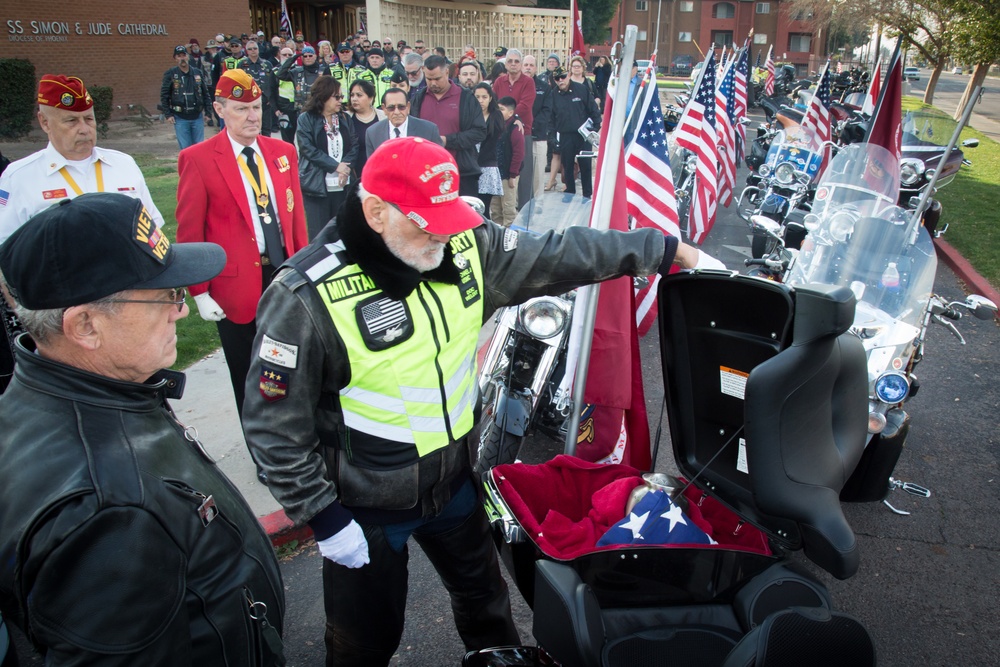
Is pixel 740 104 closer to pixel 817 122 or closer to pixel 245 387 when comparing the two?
pixel 817 122

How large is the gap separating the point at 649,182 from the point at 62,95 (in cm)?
Answer: 299

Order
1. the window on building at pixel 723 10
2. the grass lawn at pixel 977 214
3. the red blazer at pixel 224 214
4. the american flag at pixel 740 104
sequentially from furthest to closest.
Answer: the window on building at pixel 723 10
the american flag at pixel 740 104
the grass lawn at pixel 977 214
the red blazer at pixel 224 214

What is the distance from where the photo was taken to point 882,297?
3.77 meters

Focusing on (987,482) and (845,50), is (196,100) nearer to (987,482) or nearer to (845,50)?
(987,482)

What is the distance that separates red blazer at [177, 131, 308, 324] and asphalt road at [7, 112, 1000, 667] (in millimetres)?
1366

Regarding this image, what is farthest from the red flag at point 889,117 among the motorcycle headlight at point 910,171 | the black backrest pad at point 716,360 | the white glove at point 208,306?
the white glove at point 208,306

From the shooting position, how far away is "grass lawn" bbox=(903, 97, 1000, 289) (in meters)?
8.59

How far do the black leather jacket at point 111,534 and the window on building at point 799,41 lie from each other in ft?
241

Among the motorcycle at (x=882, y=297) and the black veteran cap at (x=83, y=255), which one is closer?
the black veteran cap at (x=83, y=255)

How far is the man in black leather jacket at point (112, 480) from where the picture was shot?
46.5 inches

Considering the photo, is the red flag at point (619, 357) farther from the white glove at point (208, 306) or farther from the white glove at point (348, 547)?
the white glove at point (208, 306)

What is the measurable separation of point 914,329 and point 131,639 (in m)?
3.67

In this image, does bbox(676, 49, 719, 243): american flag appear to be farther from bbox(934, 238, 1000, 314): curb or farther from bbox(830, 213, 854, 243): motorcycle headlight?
bbox(934, 238, 1000, 314): curb

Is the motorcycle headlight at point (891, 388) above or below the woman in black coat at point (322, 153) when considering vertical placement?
below
